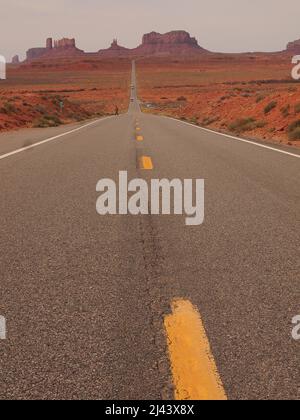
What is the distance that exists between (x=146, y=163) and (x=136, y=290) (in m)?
6.21

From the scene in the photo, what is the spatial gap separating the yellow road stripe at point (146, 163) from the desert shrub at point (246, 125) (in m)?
11.2

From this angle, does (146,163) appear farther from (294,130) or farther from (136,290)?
(294,130)

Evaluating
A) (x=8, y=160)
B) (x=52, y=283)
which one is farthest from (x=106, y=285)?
(x=8, y=160)

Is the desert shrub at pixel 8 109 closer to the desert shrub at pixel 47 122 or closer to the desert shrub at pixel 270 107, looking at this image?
the desert shrub at pixel 47 122

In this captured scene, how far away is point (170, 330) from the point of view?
277 centimetres

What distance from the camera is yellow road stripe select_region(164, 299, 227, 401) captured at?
2.21 metres

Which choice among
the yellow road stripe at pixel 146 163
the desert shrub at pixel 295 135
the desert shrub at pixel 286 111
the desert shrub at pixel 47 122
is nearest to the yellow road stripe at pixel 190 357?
the yellow road stripe at pixel 146 163

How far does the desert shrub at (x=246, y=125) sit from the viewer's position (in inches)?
797

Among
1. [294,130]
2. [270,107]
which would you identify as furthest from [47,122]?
[294,130]

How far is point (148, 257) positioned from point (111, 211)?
5.75 ft

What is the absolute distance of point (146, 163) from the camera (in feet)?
30.7

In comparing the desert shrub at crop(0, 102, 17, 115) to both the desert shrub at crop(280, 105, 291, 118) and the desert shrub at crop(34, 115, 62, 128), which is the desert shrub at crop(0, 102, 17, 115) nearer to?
the desert shrub at crop(34, 115, 62, 128)
